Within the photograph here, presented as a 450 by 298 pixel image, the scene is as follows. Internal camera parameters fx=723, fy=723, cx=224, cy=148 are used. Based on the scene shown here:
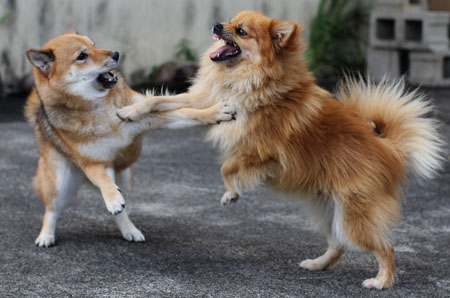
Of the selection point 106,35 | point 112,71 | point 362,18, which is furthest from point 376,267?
point 362,18

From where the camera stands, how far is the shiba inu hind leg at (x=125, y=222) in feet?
15.0

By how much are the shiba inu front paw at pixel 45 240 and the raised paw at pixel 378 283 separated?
1.90 metres

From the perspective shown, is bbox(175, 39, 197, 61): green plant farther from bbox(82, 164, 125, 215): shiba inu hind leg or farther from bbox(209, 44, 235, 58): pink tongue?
bbox(209, 44, 235, 58): pink tongue

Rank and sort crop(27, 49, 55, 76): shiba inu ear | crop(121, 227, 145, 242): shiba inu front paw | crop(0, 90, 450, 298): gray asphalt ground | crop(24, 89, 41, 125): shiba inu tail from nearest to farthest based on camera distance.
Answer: crop(0, 90, 450, 298): gray asphalt ground, crop(27, 49, 55, 76): shiba inu ear, crop(121, 227, 145, 242): shiba inu front paw, crop(24, 89, 41, 125): shiba inu tail

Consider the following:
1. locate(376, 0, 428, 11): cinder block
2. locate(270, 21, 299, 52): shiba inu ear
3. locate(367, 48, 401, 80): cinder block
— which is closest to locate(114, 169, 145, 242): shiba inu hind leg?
locate(270, 21, 299, 52): shiba inu ear

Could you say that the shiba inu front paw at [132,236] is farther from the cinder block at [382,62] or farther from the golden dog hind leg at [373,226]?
the cinder block at [382,62]

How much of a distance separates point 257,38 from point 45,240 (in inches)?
71.0

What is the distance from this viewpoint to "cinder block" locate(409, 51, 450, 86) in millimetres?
9914

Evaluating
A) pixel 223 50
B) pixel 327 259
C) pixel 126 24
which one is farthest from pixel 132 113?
pixel 126 24

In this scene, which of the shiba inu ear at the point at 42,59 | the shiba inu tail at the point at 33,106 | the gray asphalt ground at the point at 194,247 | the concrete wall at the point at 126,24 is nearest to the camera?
the gray asphalt ground at the point at 194,247

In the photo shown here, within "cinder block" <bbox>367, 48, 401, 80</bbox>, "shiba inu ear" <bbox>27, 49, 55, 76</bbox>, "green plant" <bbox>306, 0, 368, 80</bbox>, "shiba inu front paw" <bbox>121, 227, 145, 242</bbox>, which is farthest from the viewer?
"green plant" <bbox>306, 0, 368, 80</bbox>

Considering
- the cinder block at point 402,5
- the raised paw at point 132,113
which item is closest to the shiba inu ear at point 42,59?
the raised paw at point 132,113

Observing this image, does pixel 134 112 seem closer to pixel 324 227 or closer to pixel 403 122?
pixel 324 227

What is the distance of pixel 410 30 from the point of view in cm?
1015
